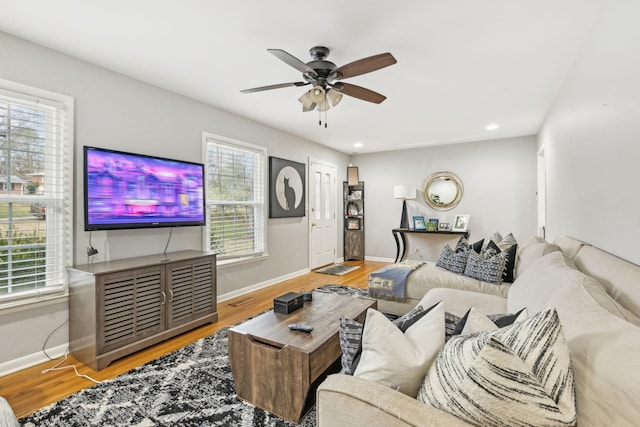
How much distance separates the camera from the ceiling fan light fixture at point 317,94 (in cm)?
243

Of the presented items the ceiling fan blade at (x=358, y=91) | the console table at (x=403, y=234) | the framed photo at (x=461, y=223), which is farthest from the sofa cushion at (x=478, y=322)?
the framed photo at (x=461, y=223)

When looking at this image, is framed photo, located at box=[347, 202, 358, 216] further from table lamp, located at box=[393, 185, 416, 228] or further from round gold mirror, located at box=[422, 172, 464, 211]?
round gold mirror, located at box=[422, 172, 464, 211]

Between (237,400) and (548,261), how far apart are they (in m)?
2.07

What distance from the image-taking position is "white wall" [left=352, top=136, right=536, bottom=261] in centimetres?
533

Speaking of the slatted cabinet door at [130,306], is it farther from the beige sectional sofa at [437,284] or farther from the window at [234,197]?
the beige sectional sofa at [437,284]

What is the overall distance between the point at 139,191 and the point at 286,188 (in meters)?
2.38

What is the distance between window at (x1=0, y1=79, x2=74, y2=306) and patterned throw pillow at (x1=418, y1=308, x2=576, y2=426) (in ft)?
9.82

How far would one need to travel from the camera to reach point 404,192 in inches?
235

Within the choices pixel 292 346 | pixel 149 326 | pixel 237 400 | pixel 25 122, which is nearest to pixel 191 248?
pixel 149 326

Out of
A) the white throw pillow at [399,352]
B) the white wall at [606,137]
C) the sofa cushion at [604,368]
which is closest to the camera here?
the sofa cushion at [604,368]

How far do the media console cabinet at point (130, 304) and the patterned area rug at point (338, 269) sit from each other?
2.78 meters

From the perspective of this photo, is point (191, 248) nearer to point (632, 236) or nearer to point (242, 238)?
point (242, 238)

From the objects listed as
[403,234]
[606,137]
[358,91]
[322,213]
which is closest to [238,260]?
[322,213]

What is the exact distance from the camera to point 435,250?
600 centimetres
